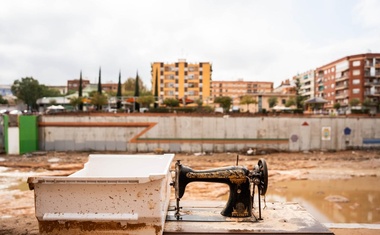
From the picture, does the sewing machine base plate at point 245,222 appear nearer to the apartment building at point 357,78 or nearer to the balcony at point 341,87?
the apartment building at point 357,78

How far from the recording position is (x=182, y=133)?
2267 cm

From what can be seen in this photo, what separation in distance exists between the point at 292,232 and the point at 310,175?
12.3 meters

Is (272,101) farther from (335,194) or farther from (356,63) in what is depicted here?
(335,194)

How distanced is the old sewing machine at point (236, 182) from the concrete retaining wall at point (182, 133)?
704 inches

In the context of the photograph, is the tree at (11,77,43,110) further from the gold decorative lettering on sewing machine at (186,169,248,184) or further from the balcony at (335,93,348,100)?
the balcony at (335,93,348,100)

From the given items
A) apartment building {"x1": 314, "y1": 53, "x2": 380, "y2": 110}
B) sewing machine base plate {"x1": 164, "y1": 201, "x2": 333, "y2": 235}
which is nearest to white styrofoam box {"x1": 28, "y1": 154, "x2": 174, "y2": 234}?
sewing machine base plate {"x1": 164, "y1": 201, "x2": 333, "y2": 235}

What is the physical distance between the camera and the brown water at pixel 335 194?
29.4 ft

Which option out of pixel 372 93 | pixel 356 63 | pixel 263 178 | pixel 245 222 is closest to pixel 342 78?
pixel 356 63

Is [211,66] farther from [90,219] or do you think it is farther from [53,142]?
[90,219]

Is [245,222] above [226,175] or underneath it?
underneath

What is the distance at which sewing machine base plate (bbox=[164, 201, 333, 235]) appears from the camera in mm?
3836

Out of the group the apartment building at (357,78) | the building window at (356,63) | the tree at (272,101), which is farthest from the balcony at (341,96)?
the tree at (272,101)

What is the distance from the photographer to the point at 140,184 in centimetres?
357

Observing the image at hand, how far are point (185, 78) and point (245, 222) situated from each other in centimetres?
5817
